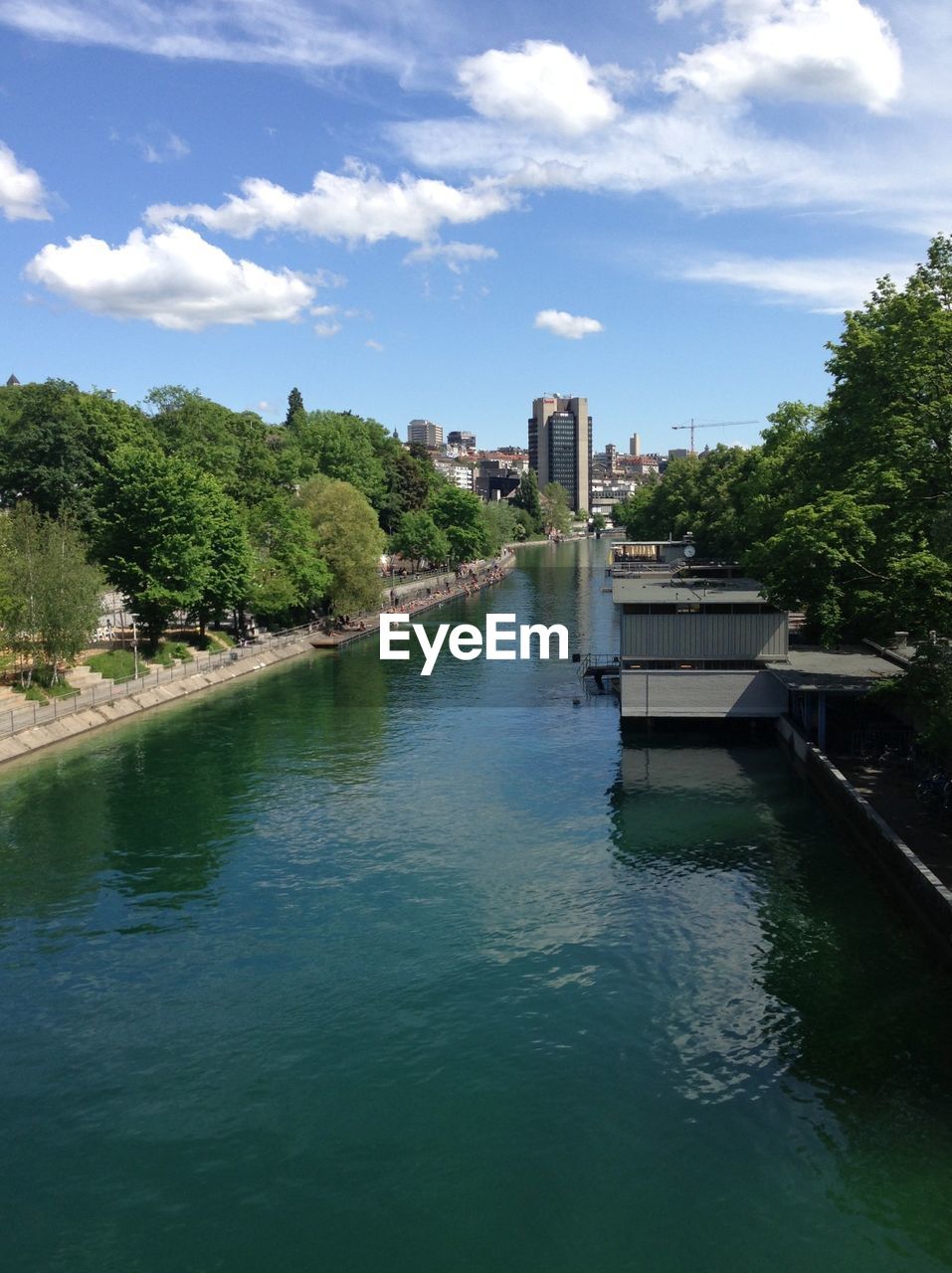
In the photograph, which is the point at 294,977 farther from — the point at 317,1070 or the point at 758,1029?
the point at 758,1029

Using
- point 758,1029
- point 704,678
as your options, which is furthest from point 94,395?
point 758,1029

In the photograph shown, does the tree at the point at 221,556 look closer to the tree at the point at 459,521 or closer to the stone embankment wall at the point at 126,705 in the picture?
the stone embankment wall at the point at 126,705

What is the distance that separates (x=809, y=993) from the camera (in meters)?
24.0

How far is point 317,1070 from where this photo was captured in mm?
21000

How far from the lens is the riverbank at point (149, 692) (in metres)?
47.7

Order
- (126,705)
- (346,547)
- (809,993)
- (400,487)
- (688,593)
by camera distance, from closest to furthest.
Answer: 1. (809,993)
2. (688,593)
3. (126,705)
4. (346,547)
5. (400,487)

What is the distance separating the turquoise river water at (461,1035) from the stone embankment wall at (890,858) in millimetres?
864

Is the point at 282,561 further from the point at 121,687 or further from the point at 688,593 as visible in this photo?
the point at 688,593

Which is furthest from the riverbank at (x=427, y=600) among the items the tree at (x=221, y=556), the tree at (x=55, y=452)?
the tree at (x=55, y=452)

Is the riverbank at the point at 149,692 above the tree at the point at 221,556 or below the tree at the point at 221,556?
below

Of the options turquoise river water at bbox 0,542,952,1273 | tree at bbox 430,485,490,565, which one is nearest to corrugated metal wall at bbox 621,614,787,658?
turquoise river water at bbox 0,542,952,1273

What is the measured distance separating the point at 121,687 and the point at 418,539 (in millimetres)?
75838

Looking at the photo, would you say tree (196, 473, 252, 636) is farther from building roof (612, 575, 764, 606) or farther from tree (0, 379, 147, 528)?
building roof (612, 575, 764, 606)

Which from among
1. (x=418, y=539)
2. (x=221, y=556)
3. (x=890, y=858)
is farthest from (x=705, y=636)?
(x=418, y=539)
